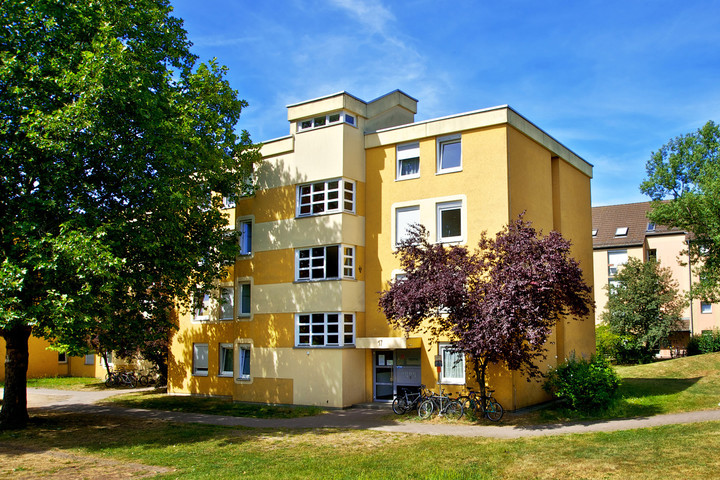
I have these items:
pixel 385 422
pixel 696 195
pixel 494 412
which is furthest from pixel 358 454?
pixel 696 195

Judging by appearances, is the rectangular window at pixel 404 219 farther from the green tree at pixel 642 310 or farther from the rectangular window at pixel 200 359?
the green tree at pixel 642 310

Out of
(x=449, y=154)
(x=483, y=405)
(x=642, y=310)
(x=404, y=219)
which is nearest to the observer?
(x=483, y=405)

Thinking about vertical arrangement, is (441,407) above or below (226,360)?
below

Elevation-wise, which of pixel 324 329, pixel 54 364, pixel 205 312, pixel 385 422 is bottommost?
pixel 54 364

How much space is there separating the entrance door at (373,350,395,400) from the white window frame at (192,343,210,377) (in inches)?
344

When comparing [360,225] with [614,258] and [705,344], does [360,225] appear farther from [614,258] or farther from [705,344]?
[614,258]

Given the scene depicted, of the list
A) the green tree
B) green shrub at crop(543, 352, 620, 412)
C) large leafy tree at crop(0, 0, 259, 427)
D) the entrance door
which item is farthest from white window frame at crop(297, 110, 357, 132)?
the green tree

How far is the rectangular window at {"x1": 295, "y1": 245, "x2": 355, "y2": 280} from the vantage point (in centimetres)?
2450

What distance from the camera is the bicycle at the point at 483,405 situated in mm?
19391

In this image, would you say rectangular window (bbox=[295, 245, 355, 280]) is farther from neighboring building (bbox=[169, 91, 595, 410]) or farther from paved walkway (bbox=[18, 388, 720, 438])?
paved walkway (bbox=[18, 388, 720, 438])

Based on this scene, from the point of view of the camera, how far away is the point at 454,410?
2009 centimetres

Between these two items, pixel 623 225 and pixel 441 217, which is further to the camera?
pixel 623 225

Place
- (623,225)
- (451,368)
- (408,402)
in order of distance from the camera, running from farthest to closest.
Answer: (623,225) < (451,368) < (408,402)

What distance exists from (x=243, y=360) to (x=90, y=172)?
36.0 feet
